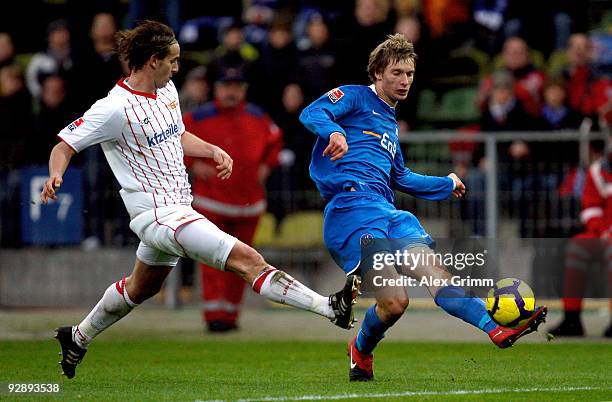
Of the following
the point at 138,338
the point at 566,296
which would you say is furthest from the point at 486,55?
the point at 138,338

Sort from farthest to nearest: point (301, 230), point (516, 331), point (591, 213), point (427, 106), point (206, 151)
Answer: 1. point (427, 106)
2. point (301, 230)
3. point (591, 213)
4. point (206, 151)
5. point (516, 331)

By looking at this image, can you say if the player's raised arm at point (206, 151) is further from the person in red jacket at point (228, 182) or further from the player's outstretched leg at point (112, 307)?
the person in red jacket at point (228, 182)

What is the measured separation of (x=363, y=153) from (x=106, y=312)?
84.3 inches

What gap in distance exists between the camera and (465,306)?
28.4ft

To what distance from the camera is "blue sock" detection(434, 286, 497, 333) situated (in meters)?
8.59

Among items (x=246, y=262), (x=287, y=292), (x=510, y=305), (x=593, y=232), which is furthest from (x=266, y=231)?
(x=510, y=305)

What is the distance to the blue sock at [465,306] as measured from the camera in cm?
859

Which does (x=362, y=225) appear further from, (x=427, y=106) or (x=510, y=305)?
(x=427, y=106)

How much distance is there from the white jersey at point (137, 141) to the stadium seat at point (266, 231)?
21.1 ft

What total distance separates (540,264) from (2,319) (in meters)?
6.10

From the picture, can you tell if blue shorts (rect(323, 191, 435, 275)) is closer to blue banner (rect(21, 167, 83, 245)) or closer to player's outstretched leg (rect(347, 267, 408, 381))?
player's outstretched leg (rect(347, 267, 408, 381))

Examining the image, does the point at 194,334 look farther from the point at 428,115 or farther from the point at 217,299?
the point at 428,115

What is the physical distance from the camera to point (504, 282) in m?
8.92

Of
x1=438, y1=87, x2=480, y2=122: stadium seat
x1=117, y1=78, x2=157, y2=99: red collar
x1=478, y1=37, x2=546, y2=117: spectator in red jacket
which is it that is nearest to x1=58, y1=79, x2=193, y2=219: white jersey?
x1=117, y1=78, x2=157, y2=99: red collar
